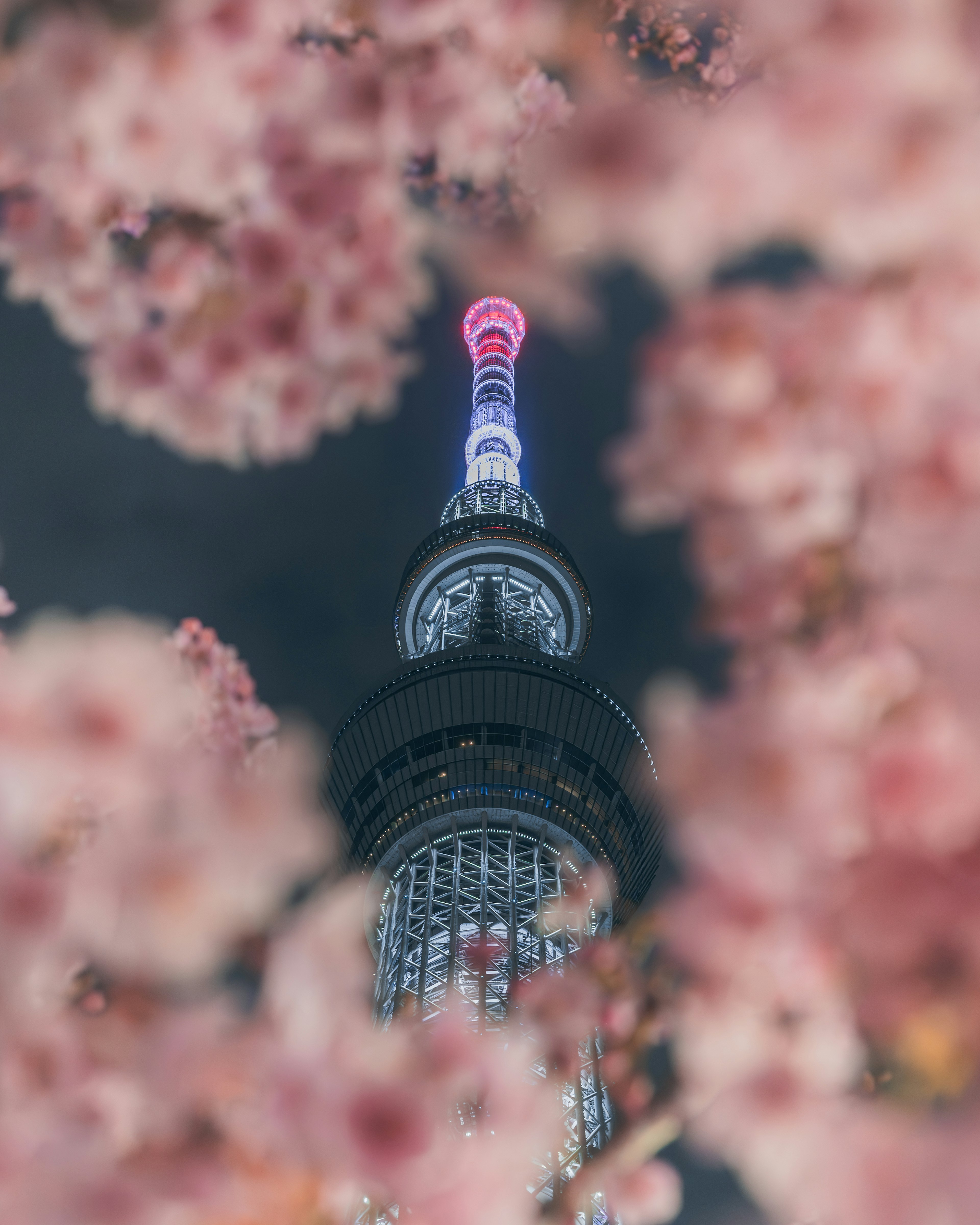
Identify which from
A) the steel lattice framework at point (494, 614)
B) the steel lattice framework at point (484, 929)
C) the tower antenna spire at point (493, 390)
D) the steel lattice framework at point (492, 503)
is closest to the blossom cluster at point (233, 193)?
the steel lattice framework at point (484, 929)

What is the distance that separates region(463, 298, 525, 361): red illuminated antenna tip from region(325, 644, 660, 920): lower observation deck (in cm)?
2708

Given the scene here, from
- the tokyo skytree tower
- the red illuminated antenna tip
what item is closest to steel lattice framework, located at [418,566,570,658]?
the tokyo skytree tower

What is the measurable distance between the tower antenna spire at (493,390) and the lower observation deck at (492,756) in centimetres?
1481

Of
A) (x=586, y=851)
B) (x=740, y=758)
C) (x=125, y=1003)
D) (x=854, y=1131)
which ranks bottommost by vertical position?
(x=854, y=1131)

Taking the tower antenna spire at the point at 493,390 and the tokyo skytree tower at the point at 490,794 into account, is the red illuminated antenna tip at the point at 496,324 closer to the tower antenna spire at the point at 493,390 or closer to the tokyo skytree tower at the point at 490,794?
the tower antenna spire at the point at 493,390

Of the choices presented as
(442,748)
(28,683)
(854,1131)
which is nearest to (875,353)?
(854,1131)

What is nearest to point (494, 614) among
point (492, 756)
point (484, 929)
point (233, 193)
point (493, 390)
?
point (492, 756)

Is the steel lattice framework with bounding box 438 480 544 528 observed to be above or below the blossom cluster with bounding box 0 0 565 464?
above

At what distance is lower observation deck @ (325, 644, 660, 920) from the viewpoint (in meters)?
28.2

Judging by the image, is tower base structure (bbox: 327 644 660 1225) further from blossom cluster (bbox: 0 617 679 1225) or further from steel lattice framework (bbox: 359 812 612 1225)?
blossom cluster (bbox: 0 617 679 1225)

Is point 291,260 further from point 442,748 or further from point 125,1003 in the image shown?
point 442,748

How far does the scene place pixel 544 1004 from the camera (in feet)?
14.4

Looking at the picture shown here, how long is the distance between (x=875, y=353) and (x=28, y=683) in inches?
104

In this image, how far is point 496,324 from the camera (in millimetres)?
49719
